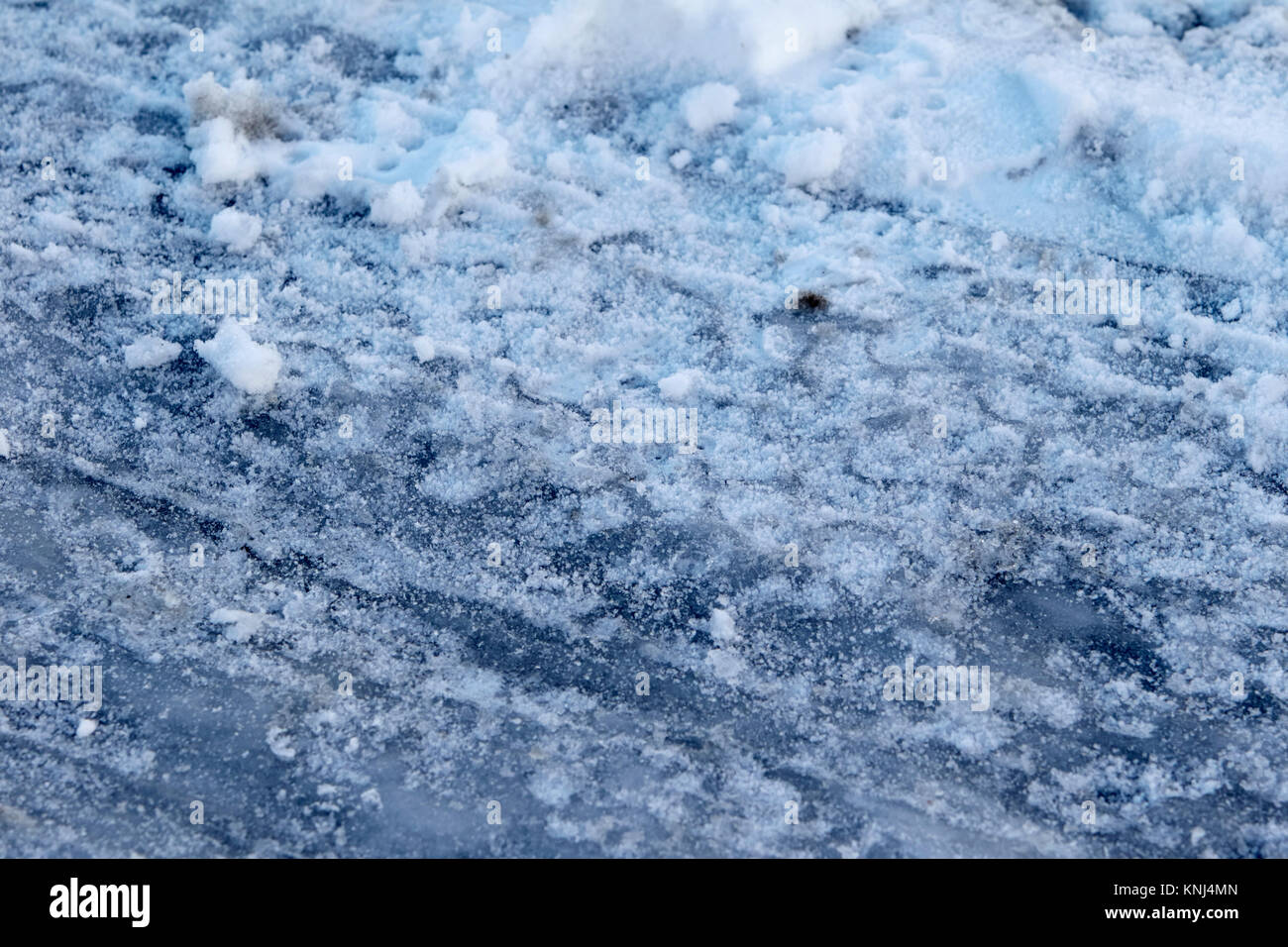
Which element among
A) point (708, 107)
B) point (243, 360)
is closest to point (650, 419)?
point (243, 360)

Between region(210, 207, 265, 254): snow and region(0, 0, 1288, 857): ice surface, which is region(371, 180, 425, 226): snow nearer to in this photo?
region(0, 0, 1288, 857): ice surface

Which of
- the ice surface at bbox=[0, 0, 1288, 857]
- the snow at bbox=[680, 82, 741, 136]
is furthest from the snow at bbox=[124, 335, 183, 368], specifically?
the snow at bbox=[680, 82, 741, 136]

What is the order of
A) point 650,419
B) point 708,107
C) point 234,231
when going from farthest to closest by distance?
point 708,107, point 234,231, point 650,419

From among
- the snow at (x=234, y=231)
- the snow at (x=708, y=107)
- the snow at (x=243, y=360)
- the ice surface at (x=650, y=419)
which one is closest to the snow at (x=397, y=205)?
the ice surface at (x=650, y=419)

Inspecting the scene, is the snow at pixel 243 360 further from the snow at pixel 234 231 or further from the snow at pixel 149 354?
the snow at pixel 234 231

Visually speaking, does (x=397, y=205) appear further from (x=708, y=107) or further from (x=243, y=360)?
(x=708, y=107)

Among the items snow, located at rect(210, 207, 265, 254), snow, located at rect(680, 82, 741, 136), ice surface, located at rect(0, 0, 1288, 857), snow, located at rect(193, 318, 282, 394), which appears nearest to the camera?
ice surface, located at rect(0, 0, 1288, 857)

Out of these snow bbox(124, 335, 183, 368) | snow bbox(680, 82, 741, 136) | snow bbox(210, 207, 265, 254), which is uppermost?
snow bbox(680, 82, 741, 136)

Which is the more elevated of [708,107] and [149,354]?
[708,107]

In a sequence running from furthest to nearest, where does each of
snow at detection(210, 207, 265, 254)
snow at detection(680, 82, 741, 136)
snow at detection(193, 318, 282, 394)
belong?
snow at detection(680, 82, 741, 136) → snow at detection(210, 207, 265, 254) → snow at detection(193, 318, 282, 394)
